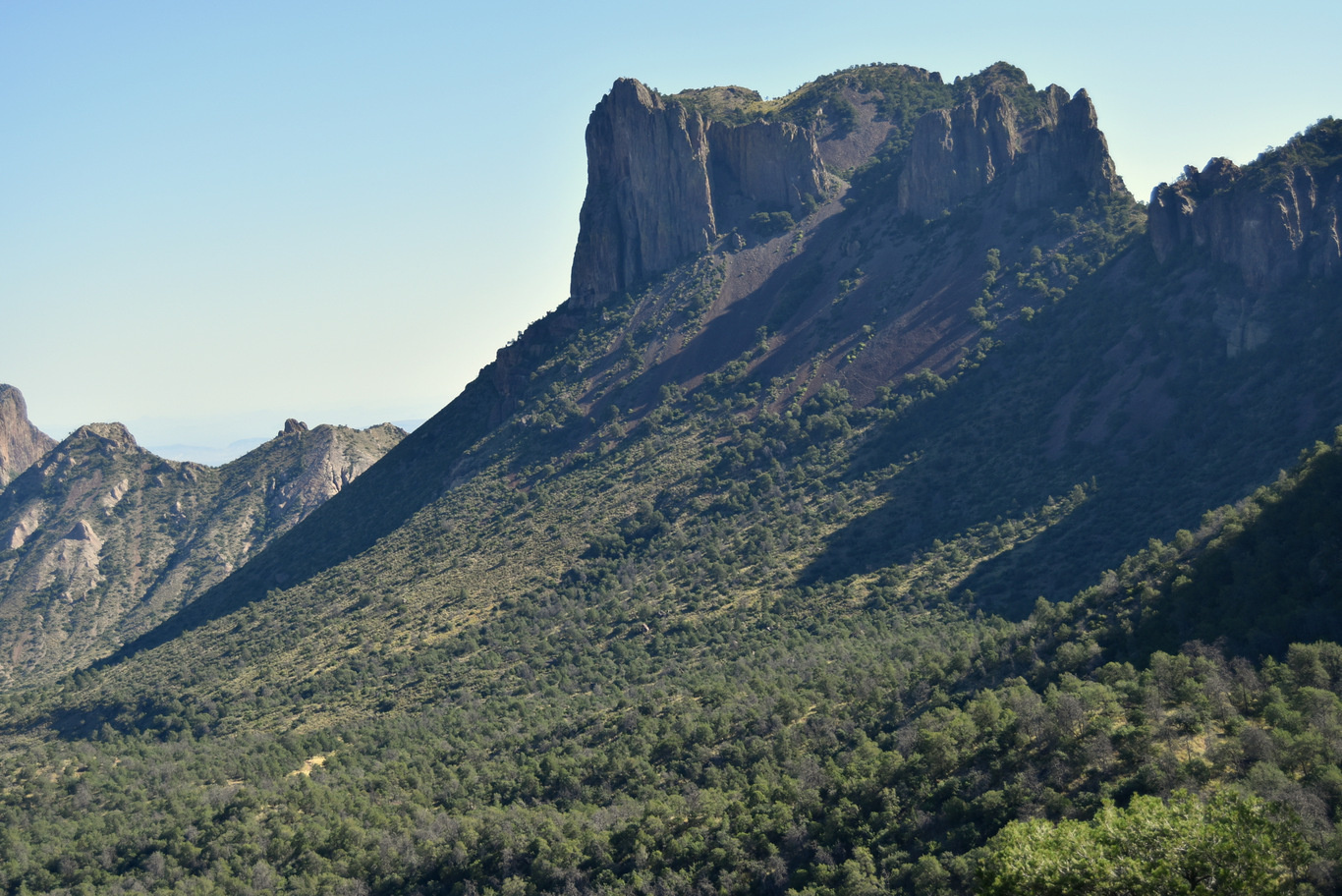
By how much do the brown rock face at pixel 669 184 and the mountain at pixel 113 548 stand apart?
2945 inches

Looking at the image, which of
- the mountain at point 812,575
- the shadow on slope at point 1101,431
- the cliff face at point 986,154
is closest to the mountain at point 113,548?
the mountain at point 812,575

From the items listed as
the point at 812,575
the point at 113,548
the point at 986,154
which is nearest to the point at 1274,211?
the point at 986,154

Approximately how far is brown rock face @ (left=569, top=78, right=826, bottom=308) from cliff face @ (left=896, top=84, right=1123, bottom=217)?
613 inches

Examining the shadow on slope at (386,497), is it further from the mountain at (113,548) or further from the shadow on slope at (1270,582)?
the shadow on slope at (1270,582)

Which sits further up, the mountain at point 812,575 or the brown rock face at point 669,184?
the brown rock face at point 669,184

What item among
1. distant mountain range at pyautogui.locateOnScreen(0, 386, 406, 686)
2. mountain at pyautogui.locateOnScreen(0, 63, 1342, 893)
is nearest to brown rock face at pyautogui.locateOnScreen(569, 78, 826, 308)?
mountain at pyautogui.locateOnScreen(0, 63, 1342, 893)

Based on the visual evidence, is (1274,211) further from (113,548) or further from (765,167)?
(113,548)

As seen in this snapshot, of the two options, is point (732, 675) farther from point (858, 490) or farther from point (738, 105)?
point (738, 105)

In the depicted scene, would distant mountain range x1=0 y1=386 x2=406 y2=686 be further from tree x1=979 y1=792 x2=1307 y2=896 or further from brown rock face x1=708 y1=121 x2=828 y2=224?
tree x1=979 y1=792 x2=1307 y2=896

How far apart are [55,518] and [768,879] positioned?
172034mm

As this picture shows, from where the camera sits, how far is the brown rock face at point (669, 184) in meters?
147

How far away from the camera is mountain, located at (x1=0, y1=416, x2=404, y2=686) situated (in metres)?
163

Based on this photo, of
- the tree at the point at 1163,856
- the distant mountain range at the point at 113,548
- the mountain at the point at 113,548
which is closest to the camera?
the tree at the point at 1163,856

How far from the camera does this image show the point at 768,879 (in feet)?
171
